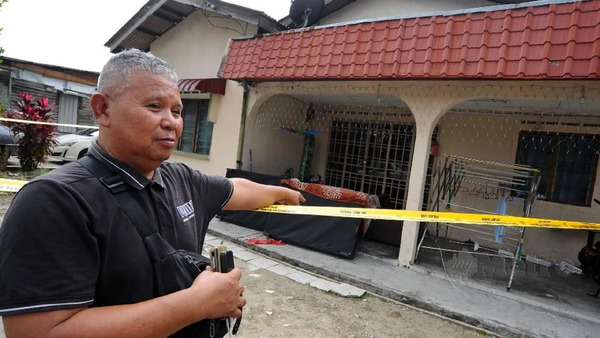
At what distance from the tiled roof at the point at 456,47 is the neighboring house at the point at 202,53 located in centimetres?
165

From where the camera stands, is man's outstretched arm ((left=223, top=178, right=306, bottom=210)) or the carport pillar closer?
man's outstretched arm ((left=223, top=178, right=306, bottom=210))

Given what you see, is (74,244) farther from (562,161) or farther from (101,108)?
A: (562,161)

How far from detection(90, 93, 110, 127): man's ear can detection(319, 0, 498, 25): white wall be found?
6.87 meters

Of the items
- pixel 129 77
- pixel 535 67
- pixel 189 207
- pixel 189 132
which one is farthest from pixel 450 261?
pixel 189 132

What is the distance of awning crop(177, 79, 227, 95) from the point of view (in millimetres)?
7129

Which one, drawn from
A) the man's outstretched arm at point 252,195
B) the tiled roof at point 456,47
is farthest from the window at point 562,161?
the man's outstretched arm at point 252,195

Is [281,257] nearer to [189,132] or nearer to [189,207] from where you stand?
[189,207]

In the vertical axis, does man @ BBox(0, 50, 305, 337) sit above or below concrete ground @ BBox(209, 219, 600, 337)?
above

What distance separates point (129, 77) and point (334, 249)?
4.72 m

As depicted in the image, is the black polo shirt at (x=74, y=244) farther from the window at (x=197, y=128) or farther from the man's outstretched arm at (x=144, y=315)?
the window at (x=197, y=128)

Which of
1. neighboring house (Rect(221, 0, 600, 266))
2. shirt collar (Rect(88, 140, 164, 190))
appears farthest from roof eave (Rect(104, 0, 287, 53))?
shirt collar (Rect(88, 140, 164, 190))

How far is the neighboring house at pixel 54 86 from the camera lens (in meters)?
14.4

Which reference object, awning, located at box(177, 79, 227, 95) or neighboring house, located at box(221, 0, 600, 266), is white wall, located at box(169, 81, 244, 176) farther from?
neighboring house, located at box(221, 0, 600, 266)

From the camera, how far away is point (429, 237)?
7.20 m
